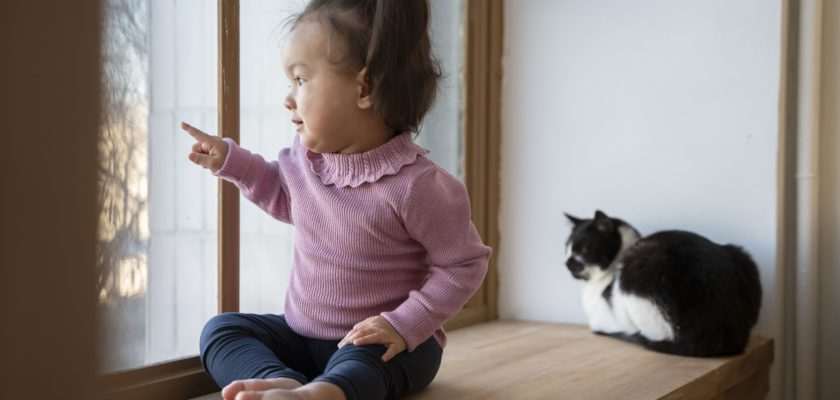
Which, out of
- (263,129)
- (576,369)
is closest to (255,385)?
(263,129)

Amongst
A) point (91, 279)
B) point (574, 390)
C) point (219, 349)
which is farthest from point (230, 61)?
point (91, 279)

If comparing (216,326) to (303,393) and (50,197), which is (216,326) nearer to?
(303,393)

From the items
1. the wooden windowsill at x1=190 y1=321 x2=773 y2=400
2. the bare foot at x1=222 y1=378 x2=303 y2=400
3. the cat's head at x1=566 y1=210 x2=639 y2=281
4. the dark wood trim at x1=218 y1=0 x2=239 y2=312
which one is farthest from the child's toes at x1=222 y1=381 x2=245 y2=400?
the cat's head at x1=566 y1=210 x2=639 y2=281

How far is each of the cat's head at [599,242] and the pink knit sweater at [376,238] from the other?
633 mm

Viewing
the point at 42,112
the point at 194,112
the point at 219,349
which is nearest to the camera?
the point at 42,112

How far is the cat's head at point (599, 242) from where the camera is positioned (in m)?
1.72

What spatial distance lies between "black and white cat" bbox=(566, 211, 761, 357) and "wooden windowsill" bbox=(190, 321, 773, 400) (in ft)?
0.10

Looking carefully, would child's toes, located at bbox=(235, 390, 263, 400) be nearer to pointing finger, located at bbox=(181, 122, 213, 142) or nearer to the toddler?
the toddler

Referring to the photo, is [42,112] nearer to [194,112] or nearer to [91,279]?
[91,279]

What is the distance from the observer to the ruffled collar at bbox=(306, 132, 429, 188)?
3.74ft

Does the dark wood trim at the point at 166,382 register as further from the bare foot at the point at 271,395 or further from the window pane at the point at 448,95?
the window pane at the point at 448,95

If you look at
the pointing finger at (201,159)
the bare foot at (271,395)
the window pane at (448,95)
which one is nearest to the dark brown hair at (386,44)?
the pointing finger at (201,159)

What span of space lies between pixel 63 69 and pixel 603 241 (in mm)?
1566

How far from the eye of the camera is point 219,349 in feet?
3.48
